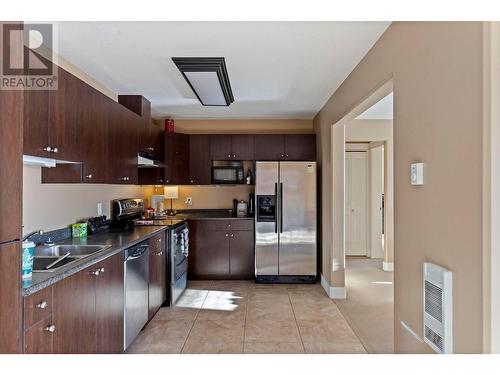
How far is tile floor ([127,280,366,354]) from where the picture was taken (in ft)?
8.97

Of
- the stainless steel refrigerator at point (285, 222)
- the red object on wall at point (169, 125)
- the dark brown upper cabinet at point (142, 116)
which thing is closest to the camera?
the dark brown upper cabinet at point (142, 116)

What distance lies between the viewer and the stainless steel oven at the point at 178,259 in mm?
3725

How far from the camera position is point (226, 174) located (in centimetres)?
506

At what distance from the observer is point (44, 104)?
75.6 inches

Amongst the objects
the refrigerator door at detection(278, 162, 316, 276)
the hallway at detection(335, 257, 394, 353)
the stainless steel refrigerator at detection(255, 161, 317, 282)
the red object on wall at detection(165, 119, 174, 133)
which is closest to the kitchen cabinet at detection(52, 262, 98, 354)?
the hallway at detection(335, 257, 394, 353)

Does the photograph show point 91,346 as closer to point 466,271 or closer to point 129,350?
point 129,350

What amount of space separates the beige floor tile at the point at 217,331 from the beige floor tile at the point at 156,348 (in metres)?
0.17

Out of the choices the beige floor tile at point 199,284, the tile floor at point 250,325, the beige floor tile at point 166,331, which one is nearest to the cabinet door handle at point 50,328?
the tile floor at point 250,325

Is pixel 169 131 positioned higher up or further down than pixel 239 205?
higher up

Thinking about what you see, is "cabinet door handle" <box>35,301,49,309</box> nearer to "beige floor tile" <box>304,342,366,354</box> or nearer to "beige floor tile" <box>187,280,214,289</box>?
"beige floor tile" <box>304,342,366,354</box>

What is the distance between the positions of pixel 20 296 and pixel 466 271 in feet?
6.37

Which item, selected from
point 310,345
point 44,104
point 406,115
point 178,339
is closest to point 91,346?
point 178,339

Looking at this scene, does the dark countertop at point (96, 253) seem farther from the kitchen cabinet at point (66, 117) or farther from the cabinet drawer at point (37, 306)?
the kitchen cabinet at point (66, 117)

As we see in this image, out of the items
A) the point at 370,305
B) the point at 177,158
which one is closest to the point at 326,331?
the point at 370,305
